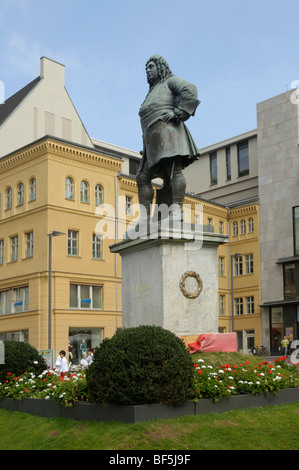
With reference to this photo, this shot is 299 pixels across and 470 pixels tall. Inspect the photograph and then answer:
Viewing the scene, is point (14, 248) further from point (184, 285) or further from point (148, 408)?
point (148, 408)

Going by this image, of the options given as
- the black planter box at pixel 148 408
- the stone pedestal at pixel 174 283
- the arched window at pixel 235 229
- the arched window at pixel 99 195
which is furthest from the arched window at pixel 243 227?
the black planter box at pixel 148 408

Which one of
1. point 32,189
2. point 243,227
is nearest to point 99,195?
point 32,189

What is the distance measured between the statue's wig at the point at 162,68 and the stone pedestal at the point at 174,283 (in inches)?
144

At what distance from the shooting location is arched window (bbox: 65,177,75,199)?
47.6 meters

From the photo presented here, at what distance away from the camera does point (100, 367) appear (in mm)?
10109

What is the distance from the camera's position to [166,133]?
44.5 ft

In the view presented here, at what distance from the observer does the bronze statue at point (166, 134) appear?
1344cm

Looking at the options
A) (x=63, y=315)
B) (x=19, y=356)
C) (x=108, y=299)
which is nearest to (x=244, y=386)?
(x=19, y=356)

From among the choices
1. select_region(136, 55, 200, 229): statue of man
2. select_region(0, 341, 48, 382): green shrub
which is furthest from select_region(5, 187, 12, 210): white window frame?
select_region(136, 55, 200, 229): statue of man

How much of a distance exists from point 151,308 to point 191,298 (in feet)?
2.67

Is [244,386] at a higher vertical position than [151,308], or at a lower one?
lower

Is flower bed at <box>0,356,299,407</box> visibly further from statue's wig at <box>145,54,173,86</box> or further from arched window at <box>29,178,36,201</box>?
arched window at <box>29,178,36,201</box>
